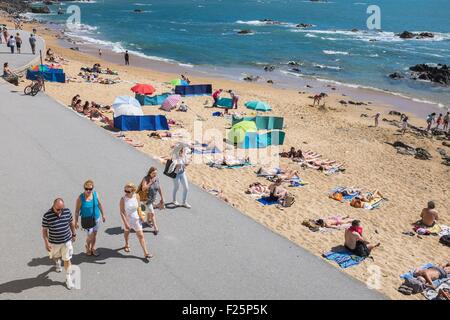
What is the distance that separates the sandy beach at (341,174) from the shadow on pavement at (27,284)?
450 cm

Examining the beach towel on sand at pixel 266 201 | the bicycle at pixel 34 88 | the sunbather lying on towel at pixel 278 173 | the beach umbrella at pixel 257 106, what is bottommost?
the beach towel on sand at pixel 266 201

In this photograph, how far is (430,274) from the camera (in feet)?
29.9

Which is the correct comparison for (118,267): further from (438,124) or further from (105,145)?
(438,124)

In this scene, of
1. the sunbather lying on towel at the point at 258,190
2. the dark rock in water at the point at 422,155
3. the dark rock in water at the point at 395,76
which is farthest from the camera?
the dark rock in water at the point at 395,76

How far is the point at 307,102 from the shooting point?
2953 centimetres

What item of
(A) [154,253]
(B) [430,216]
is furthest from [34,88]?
(B) [430,216]

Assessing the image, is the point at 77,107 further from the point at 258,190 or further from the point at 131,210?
the point at 131,210

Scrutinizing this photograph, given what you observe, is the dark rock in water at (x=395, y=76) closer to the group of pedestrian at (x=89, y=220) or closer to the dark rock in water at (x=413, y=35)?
the dark rock in water at (x=413, y=35)

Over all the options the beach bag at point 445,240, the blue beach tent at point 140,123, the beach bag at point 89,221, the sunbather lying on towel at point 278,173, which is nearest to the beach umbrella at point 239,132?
the sunbather lying on towel at point 278,173

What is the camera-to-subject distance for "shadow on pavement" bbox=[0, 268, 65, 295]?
666 cm

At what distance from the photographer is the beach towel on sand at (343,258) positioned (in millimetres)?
9344

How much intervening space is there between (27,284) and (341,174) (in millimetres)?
11837

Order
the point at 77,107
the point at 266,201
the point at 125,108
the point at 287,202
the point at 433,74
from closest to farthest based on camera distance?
1. the point at 287,202
2. the point at 266,201
3. the point at 125,108
4. the point at 77,107
5. the point at 433,74
